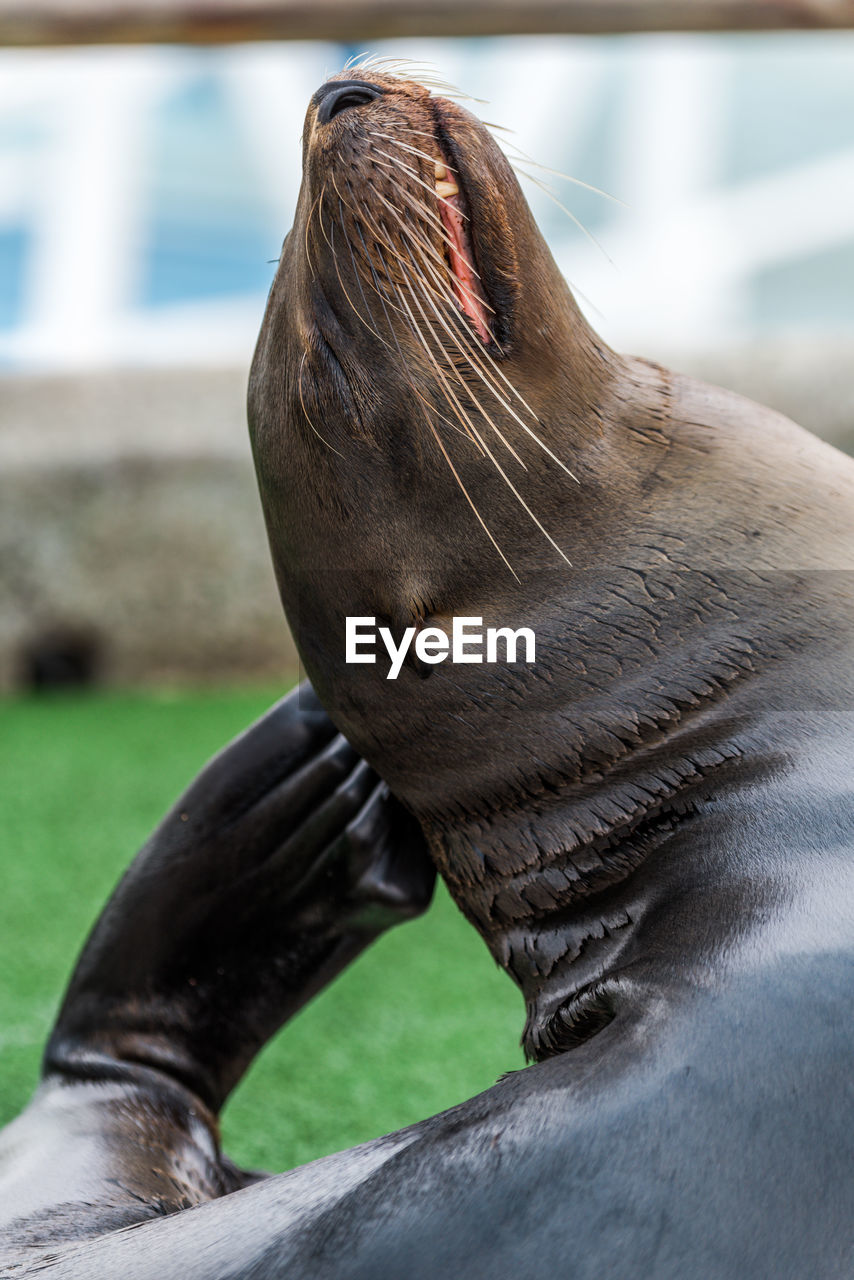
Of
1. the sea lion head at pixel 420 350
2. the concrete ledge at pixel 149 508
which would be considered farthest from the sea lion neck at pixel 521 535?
the concrete ledge at pixel 149 508

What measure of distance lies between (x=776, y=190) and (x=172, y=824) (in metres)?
16.7

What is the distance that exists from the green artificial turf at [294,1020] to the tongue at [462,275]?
124 centimetres

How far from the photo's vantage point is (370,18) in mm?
3627

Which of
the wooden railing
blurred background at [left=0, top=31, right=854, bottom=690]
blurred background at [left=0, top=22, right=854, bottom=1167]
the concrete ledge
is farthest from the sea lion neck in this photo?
blurred background at [left=0, top=31, right=854, bottom=690]

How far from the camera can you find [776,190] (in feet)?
55.9

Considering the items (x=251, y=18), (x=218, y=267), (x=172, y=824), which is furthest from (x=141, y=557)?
(x=218, y=267)

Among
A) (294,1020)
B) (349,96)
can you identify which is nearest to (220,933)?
(294,1020)

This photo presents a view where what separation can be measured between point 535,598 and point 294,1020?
1468 millimetres

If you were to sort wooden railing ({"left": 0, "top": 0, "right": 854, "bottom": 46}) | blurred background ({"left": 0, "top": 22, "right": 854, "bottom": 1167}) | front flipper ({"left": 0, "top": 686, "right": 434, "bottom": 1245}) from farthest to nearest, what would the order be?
wooden railing ({"left": 0, "top": 0, "right": 854, "bottom": 46}) → blurred background ({"left": 0, "top": 22, "right": 854, "bottom": 1167}) → front flipper ({"left": 0, "top": 686, "right": 434, "bottom": 1245})

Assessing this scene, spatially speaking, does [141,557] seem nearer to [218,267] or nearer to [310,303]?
[310,303]

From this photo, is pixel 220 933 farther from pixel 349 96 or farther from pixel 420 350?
pixel 349 96
